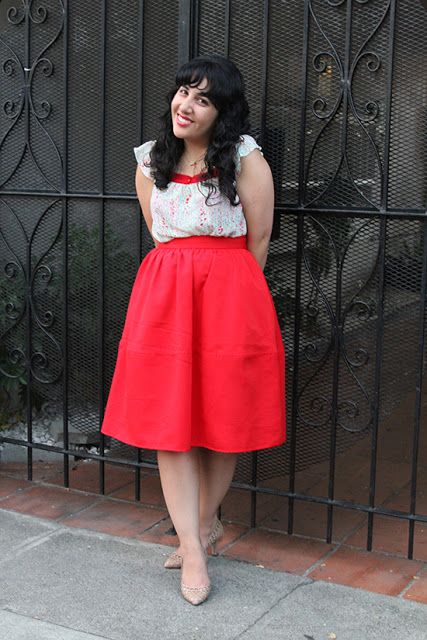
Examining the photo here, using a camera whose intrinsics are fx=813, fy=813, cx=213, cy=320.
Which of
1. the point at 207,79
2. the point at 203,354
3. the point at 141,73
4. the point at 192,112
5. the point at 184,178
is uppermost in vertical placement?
the point at 141,73

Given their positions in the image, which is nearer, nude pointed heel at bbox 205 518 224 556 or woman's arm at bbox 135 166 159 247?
woman's arm at bbox 135 166 159 247

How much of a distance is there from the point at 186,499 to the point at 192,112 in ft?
4.60

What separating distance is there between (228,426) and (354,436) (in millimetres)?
741

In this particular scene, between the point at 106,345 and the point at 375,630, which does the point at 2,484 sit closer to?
the point at 106,345

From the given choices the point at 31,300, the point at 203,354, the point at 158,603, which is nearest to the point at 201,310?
the point at 203,354

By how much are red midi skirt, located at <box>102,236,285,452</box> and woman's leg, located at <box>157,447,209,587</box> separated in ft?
0.32

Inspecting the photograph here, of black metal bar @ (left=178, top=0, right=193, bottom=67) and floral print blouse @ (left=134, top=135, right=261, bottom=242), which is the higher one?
black metal bar @ (left=178, top=0, right=193, bottom=67)

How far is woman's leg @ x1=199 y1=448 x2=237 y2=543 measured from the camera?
3.17 metres

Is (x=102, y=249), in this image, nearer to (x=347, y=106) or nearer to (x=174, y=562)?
(x=347, y=106)

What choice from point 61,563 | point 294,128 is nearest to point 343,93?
point 294,128

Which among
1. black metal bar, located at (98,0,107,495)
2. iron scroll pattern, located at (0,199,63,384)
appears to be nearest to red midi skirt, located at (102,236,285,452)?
black metal bar, located at (98,0,107,495)

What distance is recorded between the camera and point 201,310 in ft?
9.56

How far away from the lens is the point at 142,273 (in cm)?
306

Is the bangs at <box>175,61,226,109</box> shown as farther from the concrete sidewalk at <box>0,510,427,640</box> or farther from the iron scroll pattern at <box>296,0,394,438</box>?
the concrete sidewalk at <box>0,510,427,640</box>
